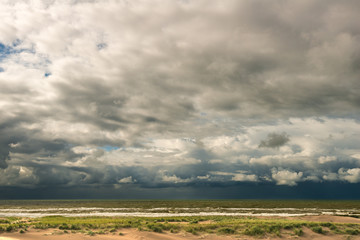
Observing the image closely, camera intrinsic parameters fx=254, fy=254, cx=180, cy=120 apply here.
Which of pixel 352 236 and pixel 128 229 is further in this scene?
pixel 128 229

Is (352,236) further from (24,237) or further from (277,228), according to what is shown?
(24,237)

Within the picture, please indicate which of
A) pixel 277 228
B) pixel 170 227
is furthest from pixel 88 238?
pixel 277 228

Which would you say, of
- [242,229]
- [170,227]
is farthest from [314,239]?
[170,227]

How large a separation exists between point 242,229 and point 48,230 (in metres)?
20.8

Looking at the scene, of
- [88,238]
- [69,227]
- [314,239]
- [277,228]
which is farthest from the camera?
[69,227]

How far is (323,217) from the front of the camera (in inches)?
1650

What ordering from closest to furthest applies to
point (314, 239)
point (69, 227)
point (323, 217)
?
1. point (314, 239)
2. point (69, 227)
3. point (323, 217)

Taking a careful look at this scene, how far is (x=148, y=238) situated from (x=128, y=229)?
17.1ft

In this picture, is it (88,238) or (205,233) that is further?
(205,233)

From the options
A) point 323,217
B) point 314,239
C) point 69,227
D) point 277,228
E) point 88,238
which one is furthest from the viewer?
point 323,217

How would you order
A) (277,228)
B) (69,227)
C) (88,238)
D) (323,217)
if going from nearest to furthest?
(88,238) < (277,228) < (69,227) < (323,217)

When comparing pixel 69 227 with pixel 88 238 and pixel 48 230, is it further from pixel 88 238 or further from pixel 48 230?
pixel 88 238

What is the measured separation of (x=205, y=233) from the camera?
26.3 m

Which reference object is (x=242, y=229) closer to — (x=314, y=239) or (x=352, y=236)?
(x=314, y=239)
